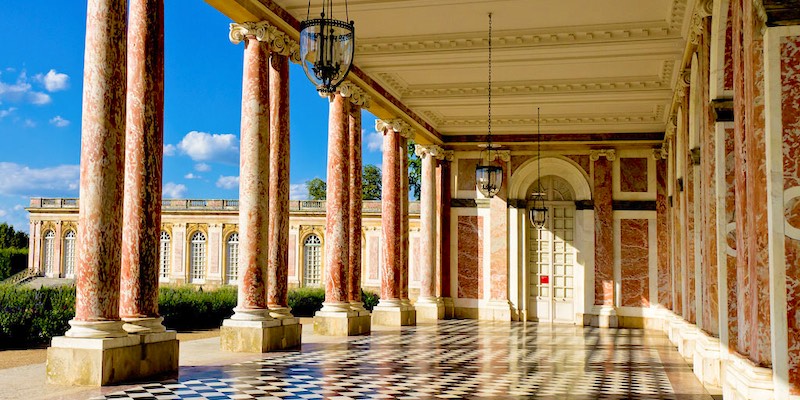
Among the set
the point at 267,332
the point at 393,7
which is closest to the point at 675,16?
the point at 393,7

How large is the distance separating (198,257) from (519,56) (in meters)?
32.8

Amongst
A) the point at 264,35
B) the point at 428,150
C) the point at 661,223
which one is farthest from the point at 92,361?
the point at 661,223

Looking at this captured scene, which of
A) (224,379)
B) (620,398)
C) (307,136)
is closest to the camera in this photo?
(620,398)

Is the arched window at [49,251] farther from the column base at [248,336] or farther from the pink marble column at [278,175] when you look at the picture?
A: the column base at [248,336]

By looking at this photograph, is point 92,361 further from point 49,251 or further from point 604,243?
point 49,251

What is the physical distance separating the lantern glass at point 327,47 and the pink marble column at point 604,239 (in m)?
16.3

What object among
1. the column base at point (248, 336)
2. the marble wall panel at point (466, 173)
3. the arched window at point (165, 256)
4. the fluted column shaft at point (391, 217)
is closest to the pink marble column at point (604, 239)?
the marble wall panel at point (466, 173)

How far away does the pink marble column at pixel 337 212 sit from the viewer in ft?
53.1

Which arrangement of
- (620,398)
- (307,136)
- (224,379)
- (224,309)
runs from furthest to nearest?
(307,136) → (224,309) → (224,379) → (620,398)

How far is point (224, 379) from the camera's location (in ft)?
29.9

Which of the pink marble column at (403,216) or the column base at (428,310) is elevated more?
the pink marble column at (403,216)

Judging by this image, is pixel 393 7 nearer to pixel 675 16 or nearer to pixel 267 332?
pixel 675 16

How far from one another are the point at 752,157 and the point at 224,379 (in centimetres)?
612

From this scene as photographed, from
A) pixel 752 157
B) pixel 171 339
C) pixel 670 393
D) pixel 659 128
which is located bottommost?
pixel 670 393
